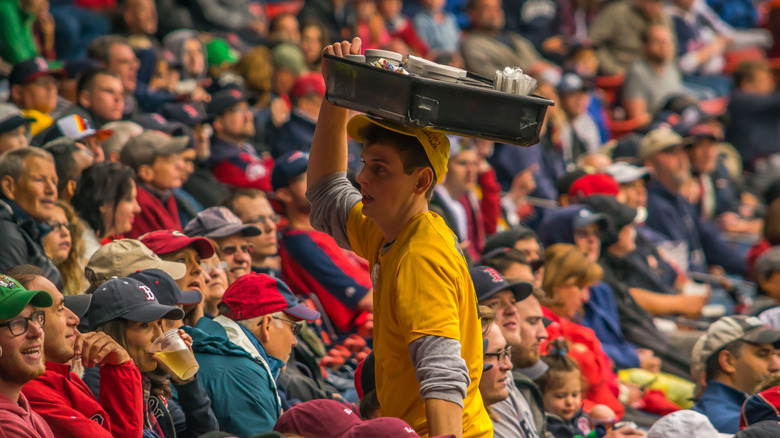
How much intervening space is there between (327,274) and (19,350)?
A: 2.58 metres

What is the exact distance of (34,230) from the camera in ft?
15.5

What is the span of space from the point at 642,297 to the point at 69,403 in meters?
4.86

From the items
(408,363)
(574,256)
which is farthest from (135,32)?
(408,363)

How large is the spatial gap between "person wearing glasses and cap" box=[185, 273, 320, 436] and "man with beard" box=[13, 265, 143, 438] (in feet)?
1.61

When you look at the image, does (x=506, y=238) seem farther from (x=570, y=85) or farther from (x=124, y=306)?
(x=570, y=85)

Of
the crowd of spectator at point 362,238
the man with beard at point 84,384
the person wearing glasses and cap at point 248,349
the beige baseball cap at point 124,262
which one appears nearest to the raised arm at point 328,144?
the crowd of spectator at point 362,238

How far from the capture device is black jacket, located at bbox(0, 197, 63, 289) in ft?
14.7

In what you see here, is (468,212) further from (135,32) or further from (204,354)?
(204,354)

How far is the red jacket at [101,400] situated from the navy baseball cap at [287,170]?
2.63 meters

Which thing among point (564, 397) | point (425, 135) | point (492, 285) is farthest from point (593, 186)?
point (425, 135)

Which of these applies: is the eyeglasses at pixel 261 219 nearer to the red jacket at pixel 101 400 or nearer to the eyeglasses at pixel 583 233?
the red jacket at pixel 101 400

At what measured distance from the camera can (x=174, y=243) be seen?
14.6 feet

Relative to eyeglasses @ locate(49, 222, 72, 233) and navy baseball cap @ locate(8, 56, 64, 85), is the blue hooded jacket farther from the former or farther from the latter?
navy baseball cap @ locate(8, 56, 64, 85)

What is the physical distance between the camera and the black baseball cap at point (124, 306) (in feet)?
11.6
